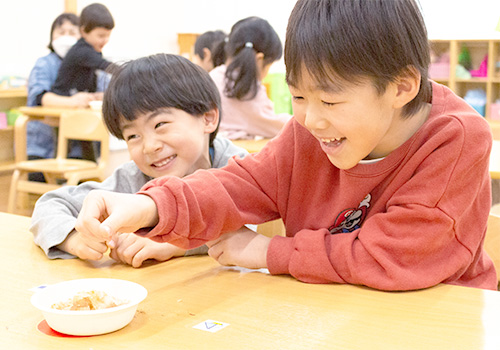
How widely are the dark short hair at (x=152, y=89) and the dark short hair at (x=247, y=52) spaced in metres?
1.96

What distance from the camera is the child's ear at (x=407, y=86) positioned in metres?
0.94

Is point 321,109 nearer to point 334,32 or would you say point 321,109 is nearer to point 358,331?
point 334,32

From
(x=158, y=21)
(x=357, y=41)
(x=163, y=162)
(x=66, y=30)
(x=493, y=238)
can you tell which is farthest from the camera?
(x=158, y=21)

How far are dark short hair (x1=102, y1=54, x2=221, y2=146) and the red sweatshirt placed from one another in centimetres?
35

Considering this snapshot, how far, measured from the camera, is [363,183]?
1.05m

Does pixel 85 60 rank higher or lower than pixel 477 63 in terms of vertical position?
→ higher

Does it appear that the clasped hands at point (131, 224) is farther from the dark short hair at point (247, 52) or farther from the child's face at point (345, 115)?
the dark short hair at point (247, 52)

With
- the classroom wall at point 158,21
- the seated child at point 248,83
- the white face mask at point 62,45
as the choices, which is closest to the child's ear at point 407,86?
the seated child at point 248,83

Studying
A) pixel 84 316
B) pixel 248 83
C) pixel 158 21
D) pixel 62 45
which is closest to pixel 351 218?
pixel 84 316

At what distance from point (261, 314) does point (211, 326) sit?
3.0 inches

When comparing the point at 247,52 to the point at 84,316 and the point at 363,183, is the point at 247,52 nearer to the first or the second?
the point at 363,183

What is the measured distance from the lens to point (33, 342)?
2.53 ft

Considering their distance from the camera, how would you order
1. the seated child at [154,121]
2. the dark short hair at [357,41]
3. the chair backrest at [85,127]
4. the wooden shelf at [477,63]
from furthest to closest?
the wooden shelf at [477,63], the chair backrest at [85,127], the seated child at [154,121], the dark short hair at [357,41]

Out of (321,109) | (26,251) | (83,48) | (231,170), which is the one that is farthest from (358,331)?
(83,48)
